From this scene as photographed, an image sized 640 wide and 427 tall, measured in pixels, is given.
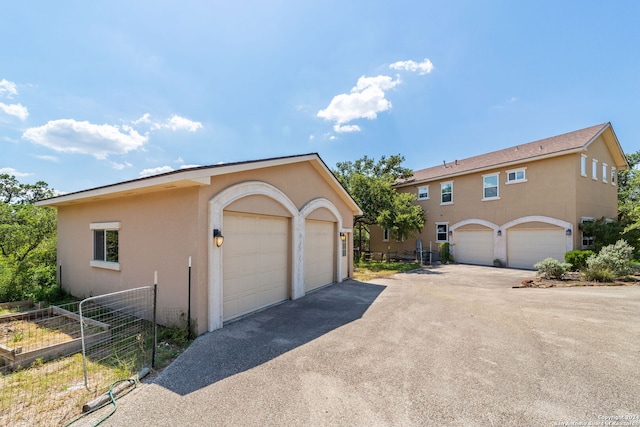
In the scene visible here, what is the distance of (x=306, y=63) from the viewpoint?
38.0 feet

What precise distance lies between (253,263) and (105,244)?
4.78 metres

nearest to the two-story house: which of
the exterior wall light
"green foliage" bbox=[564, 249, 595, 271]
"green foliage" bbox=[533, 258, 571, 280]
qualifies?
"green foliage" bbox=[564, 249, 595, 271]

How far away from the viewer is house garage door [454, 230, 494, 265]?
16.9 meters

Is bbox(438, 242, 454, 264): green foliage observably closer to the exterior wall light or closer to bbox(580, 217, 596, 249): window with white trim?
bbox(580, 217, 596, 249): window with white trim

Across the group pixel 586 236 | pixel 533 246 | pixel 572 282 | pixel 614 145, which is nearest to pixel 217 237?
pixel 572 282

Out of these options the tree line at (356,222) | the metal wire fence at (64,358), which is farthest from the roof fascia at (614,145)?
the metal wire fence at (64,358)

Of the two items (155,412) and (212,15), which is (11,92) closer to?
(212,15)

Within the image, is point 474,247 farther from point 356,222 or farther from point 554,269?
point 356,222

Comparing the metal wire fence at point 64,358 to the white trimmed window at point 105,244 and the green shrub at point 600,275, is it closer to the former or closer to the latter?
the white trimmed window at point 105,244

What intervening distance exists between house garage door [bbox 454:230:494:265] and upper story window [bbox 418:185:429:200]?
12.7 ft

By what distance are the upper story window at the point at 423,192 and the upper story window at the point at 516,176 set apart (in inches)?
222

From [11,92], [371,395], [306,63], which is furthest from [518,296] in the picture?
[11,92]

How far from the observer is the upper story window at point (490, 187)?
55.2ft

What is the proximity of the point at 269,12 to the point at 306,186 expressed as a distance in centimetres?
581
